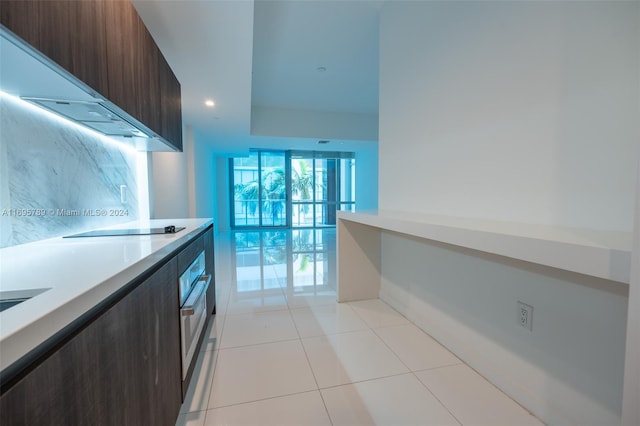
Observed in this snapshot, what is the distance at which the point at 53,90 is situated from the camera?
40.0 inches

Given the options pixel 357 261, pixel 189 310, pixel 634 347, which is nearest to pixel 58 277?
pixel 189 310

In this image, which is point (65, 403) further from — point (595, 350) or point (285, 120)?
point (285, 120)

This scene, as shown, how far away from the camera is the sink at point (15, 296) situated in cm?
57

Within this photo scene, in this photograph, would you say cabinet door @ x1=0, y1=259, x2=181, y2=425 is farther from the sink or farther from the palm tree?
the palm tree

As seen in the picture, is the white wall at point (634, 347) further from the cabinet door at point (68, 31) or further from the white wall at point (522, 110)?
the cabinet door at point (68, 31)

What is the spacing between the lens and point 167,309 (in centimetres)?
105

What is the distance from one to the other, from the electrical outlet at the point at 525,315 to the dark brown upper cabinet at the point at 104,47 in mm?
2081

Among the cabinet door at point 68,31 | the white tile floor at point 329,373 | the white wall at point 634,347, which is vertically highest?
the cabinet door at point 68,31

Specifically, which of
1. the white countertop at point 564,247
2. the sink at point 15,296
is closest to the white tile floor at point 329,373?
the white countertop at point 564,247

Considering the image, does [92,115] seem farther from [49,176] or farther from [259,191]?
[259,191]

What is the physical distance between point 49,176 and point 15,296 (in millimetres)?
982

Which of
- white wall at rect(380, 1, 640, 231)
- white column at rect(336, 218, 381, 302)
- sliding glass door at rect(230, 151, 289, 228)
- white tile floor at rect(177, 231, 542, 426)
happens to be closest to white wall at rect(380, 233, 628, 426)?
white tile floor at rect(177, 231, 542, 426)

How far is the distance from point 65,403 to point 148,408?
1.50 ft

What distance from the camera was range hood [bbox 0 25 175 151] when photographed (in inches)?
29.9
